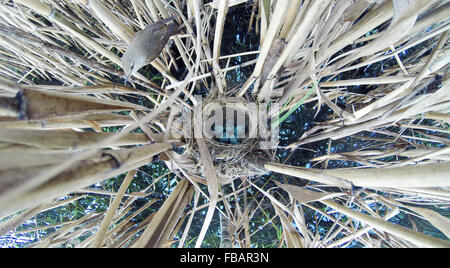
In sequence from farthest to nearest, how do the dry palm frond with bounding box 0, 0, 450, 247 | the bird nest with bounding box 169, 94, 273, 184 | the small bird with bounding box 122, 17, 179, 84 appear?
1. the bird nest with bounding box 169, 94, 273, 184
2. the small bird with bounding box 122, 17, 179, 84
3. the dry palm frond with bounding box 0, 0, 450, 247

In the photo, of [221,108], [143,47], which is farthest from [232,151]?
[143,47]

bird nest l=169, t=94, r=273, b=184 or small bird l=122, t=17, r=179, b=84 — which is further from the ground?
small bird l=122, t=17, r=179, b=84

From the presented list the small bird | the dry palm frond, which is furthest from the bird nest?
the small bird

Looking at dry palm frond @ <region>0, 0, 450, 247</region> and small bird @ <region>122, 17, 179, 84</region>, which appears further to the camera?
small bird @ <region>122, 17, 179, 84</region>

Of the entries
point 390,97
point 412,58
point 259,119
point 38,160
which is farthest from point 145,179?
point 412,58

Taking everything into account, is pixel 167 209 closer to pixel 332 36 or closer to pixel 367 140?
pixel 332 36

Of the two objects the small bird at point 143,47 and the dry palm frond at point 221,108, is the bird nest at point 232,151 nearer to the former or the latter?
the dry palm frond at point 221,108

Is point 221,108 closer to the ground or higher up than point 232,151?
higher up

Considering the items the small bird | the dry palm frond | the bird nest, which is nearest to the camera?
the dry palm frond

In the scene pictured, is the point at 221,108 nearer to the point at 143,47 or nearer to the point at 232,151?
the point at 232,151

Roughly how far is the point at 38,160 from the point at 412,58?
801mm

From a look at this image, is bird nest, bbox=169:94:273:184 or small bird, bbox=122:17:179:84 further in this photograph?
bird nest, bbox=169:94:273:184

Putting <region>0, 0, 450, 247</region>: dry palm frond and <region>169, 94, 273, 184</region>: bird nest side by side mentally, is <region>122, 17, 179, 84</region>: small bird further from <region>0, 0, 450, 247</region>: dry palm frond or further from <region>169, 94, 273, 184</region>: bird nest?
<region>169, 94, 273, 184</region>: bird nest
